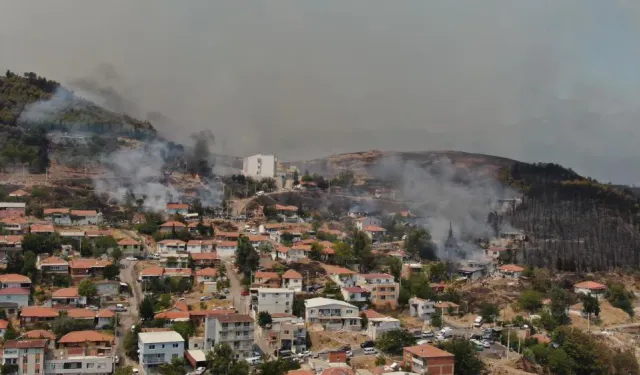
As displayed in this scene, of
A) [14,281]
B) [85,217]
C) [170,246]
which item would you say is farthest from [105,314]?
[85,217]

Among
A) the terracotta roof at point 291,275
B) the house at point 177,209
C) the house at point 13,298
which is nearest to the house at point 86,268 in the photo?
the house at point 13,298

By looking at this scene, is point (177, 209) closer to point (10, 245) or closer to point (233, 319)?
point (10, 245)

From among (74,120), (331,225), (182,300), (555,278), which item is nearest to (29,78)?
(74,120)

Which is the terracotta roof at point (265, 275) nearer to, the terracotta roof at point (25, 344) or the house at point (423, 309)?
the house at point (423, 309)

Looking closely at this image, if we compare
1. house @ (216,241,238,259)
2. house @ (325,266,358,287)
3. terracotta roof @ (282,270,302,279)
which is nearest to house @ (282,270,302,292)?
terracotta roof @ (282,270,302,279)

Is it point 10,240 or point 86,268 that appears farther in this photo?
point 10,240

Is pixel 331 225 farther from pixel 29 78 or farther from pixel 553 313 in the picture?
pixel 29 78

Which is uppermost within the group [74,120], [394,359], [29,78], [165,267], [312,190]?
[29,78]
